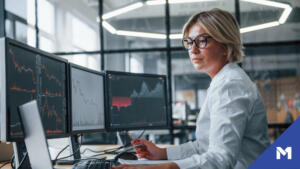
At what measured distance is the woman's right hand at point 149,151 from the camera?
1545mm

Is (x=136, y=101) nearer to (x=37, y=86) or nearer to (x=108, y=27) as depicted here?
(x=37, y=86)

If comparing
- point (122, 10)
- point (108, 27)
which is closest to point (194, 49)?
point (122, 10)

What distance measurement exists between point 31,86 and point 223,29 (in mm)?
767

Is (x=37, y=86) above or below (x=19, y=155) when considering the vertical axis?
above

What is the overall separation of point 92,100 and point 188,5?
3.74 metres

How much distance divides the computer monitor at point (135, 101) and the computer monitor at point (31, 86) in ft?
1.75

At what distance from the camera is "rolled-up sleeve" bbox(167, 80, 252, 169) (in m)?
0.98

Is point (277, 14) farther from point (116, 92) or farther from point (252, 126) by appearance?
point (252, 126)

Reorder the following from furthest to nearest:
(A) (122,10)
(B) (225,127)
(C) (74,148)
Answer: (A) (122,10) < (C) (74,148) < (B) (225,127)

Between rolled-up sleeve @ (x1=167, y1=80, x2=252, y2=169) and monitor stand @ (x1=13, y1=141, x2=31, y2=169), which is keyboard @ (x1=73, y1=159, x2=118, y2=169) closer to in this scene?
monitor stand @ (x1=13, y1=141, x2=31, y2=169)

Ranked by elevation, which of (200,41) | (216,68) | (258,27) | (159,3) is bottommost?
(216,68)

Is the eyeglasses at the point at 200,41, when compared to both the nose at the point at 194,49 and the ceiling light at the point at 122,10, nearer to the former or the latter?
the nose at the point at 194,49

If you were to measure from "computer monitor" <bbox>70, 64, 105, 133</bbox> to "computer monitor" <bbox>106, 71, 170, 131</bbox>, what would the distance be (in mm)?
64

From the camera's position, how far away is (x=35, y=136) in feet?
3.34
